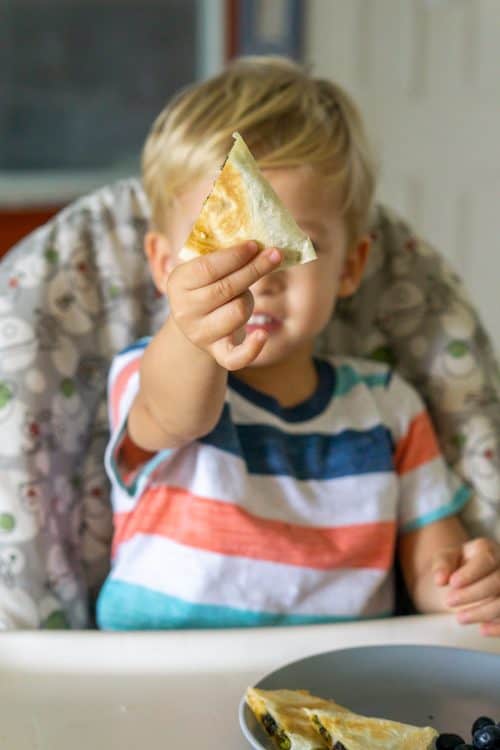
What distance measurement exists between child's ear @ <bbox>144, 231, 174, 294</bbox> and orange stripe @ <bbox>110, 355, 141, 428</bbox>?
13 centimetres

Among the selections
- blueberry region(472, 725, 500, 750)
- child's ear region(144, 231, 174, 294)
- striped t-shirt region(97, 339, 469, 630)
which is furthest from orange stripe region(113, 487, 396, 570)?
blueberry region(472, 725, 500, 750)

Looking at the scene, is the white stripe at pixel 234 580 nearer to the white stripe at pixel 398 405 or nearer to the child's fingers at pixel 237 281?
the white stripe at pixel 398 405

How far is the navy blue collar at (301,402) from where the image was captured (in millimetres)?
1145

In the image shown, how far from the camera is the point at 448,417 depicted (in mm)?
1233

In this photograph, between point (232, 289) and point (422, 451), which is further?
point (422, 451)

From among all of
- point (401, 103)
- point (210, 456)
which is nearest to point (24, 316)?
point (210, 456)

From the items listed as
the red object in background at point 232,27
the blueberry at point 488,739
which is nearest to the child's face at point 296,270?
the blueberry at point 488,739

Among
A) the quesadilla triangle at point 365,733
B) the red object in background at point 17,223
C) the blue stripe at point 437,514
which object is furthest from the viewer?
the red object in background at point 17,223

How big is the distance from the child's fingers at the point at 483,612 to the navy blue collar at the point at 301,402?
28 cm

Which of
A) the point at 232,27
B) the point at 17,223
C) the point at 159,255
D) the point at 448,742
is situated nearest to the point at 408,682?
the point at 448,742

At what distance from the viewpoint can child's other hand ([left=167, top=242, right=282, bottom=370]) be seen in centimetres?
76

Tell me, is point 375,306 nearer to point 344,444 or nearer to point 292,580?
point 344,444

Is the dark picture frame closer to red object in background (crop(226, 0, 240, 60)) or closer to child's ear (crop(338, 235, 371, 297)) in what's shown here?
red object in background (crop(226, 0, 240, 60))

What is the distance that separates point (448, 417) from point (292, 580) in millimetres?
281
